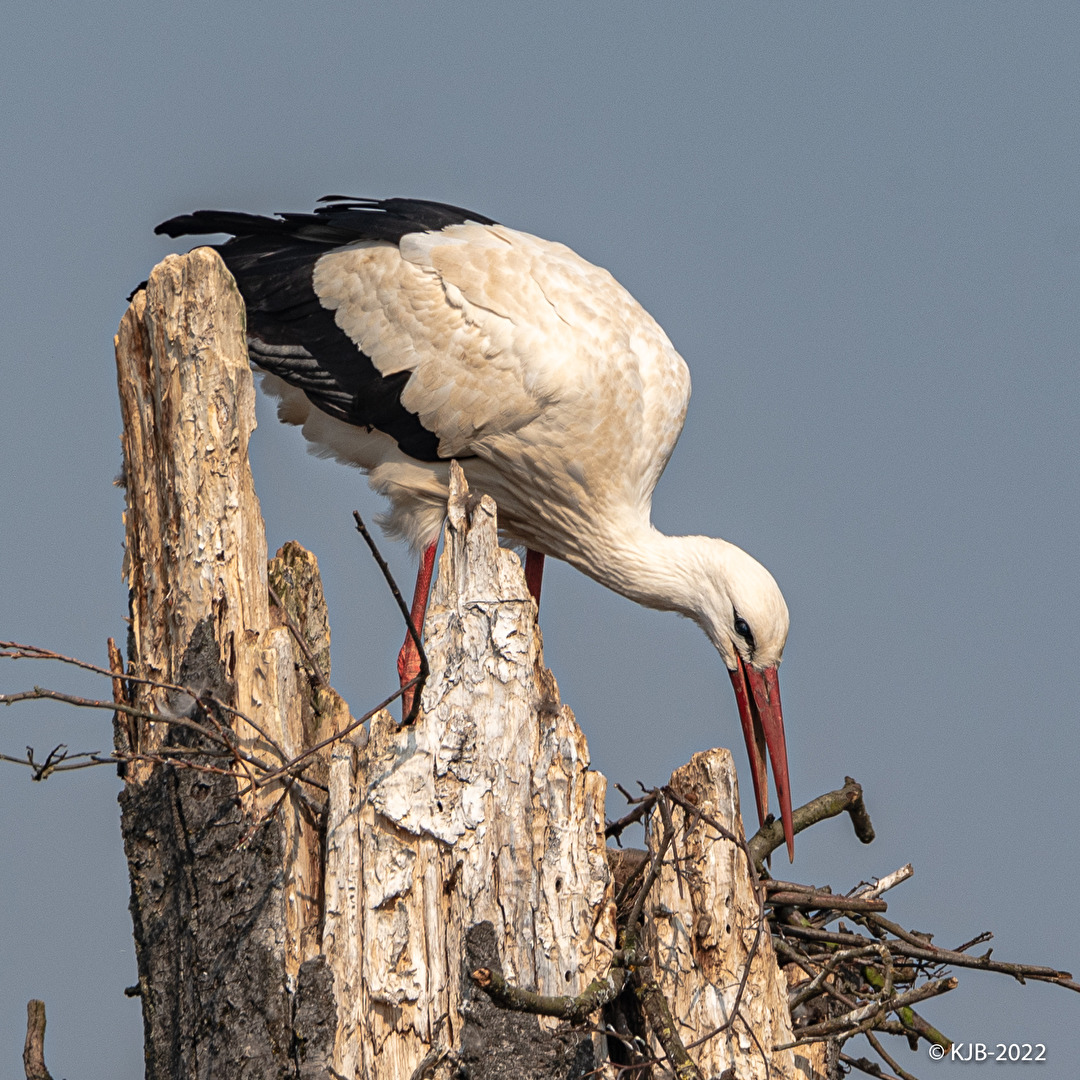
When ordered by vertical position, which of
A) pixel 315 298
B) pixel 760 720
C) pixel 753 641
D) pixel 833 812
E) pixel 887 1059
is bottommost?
pixel 887 1059

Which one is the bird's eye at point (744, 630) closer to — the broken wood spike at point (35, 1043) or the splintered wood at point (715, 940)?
the splintered wood at point (715, 940)

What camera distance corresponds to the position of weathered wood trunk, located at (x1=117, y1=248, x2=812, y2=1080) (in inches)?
170

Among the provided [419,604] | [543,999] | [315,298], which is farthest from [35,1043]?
[315,298]

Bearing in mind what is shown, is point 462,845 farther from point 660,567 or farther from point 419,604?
point 419,604

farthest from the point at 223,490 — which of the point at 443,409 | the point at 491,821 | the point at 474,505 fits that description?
the point at 443,409

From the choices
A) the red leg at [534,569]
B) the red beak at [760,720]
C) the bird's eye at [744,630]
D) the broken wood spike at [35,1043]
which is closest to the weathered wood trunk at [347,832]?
the broken wood spike at [35,1043]

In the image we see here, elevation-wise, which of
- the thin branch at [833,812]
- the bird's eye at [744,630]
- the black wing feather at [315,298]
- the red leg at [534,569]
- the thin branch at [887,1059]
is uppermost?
the black wing feather at [315,298]

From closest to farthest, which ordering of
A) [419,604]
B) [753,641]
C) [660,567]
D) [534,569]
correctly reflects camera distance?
[753,641] → [660,567] → [419,604] → [534,569]

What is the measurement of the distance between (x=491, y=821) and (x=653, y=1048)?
0.81 metres

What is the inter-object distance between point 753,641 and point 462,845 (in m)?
2.36

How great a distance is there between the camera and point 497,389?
21.6 feet

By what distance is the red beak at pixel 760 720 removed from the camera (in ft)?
20.4

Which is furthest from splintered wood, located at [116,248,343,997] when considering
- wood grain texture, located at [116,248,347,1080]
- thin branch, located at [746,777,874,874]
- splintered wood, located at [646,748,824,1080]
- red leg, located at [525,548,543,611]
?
red leg, located at [525,548,543,611]

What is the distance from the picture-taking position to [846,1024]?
4758 mm
